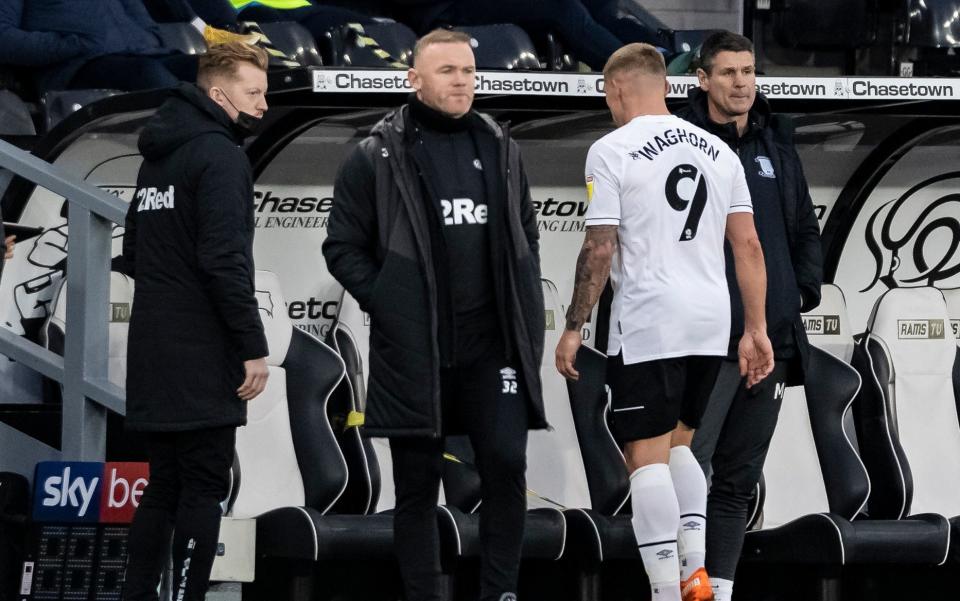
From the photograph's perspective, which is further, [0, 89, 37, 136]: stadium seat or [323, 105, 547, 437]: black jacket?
[0, 89, 37, 136]: stadium seat

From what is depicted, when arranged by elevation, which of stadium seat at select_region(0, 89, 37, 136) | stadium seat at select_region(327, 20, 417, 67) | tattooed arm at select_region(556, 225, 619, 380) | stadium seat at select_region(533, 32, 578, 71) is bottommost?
tattooed arm at select_region(556, 225, 619, 380)

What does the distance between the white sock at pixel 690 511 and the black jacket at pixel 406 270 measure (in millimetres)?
448

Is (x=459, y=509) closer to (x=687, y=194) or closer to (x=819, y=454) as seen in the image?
(x=819, y=454)

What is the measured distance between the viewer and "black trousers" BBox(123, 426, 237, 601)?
14.5ft

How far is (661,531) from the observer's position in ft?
14.8

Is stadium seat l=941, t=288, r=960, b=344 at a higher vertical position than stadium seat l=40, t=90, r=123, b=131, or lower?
A: lower

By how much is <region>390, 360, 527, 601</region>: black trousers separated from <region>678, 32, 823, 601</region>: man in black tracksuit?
73cm

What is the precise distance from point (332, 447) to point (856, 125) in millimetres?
2410

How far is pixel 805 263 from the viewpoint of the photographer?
16.6ft

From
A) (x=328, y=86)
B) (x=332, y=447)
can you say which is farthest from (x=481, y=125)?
(x=332, y=447)

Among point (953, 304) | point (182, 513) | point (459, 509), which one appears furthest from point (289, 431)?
point (953, 304)

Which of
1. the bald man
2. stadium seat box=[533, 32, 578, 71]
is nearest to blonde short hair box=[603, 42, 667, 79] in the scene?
the bald man

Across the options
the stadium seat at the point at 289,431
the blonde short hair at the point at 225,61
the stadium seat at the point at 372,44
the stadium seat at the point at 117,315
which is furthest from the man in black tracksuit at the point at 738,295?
the stadium seat at the point at 372,44

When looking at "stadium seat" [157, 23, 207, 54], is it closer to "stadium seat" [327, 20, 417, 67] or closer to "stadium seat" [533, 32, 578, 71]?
"stadium seat" [327, 20, 417, 67]
